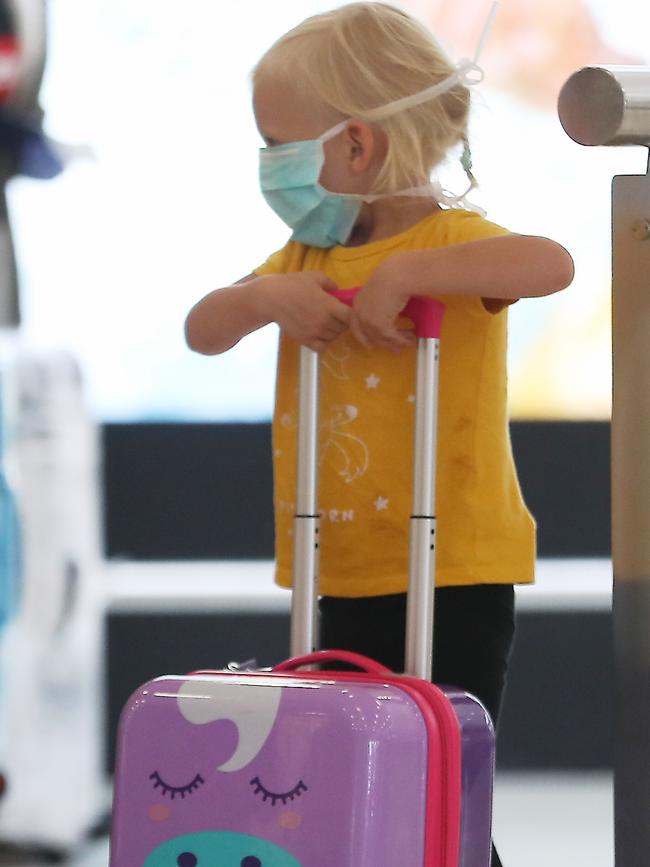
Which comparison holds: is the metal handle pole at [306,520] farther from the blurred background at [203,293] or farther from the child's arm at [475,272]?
the blurred background at [203,293]

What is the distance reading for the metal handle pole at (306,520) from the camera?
47.5 inches

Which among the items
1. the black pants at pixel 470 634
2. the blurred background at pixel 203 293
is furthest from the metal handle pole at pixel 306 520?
the blurred background at pixel 203 293

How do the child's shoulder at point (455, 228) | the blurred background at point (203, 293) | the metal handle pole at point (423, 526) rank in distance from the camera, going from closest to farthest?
the metal handle pole at point (423, 526)
the child's shoulder at point (455, 228)
the blurred background at point (203, 293)

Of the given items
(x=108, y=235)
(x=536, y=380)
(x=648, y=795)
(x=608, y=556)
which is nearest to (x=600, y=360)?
(x=536, y=380)

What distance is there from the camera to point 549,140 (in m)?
2.57

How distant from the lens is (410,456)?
50.9 inches

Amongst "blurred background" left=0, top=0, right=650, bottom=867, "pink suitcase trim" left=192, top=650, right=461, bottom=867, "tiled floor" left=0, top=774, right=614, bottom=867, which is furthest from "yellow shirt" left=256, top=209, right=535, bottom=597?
"blurred background" left=0, top=0, right=650, bottom=867

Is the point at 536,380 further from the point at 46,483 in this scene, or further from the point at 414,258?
the point at 414,258

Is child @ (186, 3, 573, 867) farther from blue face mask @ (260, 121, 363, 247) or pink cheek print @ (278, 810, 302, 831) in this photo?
pink cheek print @ (278, 810, 302, 831)

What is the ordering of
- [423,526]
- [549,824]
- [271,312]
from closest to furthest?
[423,526]
[271,312]
[549,824]

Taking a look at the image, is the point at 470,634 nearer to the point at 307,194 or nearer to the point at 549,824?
the point at 307,194

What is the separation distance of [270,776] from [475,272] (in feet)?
1.43

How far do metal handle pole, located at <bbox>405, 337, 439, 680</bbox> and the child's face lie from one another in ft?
0.78

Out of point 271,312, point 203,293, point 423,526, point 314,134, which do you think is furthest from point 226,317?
point 203,293
